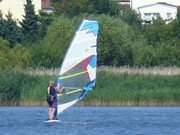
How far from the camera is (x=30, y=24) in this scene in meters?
91.1

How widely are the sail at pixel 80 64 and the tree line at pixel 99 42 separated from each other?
28.2 meters

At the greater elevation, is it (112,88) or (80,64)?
(80,64)

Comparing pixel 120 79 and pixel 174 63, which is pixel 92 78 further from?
pixel 174 63

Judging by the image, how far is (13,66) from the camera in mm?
71125

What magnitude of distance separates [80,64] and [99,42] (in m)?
36.8

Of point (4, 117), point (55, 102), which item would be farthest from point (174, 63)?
point (55, 102)

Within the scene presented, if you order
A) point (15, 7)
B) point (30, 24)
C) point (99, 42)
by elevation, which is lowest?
point (99, 42)

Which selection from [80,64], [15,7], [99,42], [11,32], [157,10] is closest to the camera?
[80,64]

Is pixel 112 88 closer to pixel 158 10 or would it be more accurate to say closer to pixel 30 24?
pixel 30 24

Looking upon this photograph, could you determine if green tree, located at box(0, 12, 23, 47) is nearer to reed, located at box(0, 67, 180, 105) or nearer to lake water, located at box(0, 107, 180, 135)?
reed, located at box(0, 67, 180, 105)

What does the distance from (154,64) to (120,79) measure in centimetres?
1260

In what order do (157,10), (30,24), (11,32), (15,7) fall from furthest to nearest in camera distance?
(157,10) → (15,7) → (30,24) → (11,32)

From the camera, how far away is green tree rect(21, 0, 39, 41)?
8912 cm

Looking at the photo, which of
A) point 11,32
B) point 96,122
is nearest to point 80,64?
point 96,122
